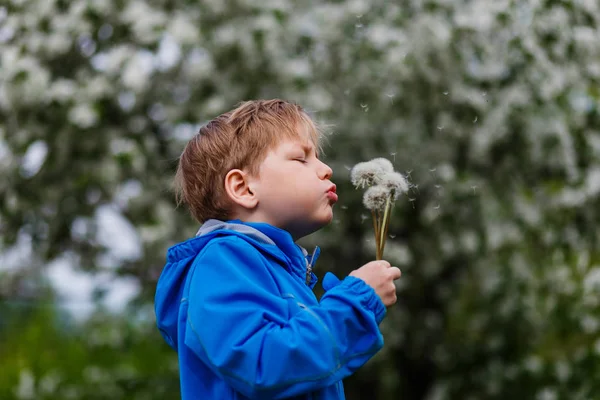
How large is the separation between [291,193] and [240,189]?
100 mm

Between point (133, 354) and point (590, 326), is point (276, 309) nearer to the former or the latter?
point (590, 326)

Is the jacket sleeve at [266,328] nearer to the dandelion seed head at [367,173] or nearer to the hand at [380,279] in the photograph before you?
the hand at [380,279]

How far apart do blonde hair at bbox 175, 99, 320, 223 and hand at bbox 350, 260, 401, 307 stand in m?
0.28

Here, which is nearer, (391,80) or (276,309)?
(276,309)

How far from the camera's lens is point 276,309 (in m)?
1.31

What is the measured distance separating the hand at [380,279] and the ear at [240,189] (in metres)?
0.24

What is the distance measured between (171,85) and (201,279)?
3.27 meters

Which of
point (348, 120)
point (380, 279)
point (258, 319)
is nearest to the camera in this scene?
point (258, 319)

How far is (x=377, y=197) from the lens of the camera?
159 centimetres

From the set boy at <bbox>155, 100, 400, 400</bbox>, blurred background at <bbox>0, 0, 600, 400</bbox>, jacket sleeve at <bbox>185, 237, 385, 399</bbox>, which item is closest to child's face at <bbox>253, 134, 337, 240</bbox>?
boy at <bbox>155, 100, 400, 400</bbox>

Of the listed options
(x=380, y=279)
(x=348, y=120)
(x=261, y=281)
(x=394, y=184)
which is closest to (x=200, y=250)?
(x=261, y=281)

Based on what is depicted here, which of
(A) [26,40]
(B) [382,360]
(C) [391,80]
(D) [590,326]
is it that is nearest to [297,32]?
(C) [391,80]

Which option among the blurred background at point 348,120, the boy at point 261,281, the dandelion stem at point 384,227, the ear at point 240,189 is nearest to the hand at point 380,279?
the boy at point 261,281

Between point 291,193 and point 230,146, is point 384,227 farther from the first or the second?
point 230,146
